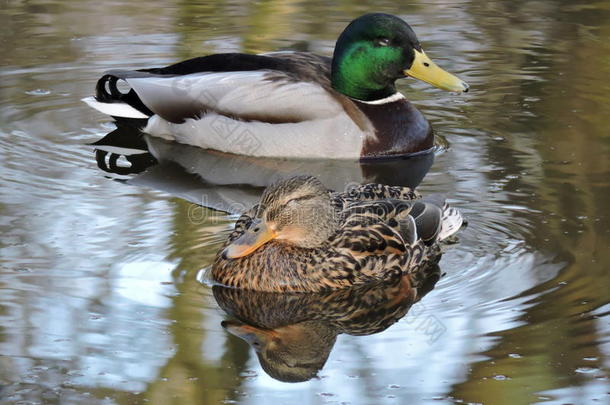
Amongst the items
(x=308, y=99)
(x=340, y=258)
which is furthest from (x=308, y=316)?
(x=308, y=99)

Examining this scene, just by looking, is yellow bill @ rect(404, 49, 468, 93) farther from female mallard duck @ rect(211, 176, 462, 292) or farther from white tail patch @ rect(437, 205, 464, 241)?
female mallard duck @ rect(211, 176, 462, 292)

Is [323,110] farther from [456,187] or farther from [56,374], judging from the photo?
[56,374]

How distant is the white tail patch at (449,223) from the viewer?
22.6 ft

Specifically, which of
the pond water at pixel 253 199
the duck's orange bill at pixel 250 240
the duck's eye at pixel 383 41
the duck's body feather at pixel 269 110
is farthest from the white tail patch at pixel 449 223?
the duck's eye at pixel 383 41

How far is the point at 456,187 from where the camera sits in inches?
315

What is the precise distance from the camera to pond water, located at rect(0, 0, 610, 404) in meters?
5.22

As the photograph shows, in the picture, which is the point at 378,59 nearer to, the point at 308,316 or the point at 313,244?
the point at 313,244

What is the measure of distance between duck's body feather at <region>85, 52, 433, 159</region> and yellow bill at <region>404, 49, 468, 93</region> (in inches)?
9.6

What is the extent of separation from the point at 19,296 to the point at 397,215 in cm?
196

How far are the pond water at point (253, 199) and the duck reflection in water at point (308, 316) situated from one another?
0.18 ft

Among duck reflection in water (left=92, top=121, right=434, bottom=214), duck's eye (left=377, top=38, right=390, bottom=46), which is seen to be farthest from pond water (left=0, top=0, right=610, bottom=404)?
duck's eye (left=377, top=38, right=390, bottom=46)

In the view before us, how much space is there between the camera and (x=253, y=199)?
7992mm

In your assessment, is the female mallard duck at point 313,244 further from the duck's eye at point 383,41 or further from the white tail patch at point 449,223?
the duck's eye at point 383,41

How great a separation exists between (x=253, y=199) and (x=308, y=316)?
2087mm
